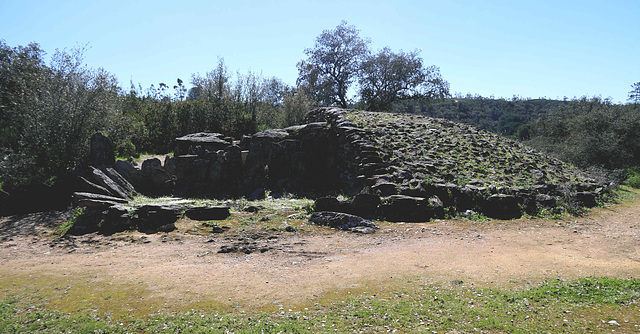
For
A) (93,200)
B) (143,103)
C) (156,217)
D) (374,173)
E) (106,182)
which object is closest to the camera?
(156,217)

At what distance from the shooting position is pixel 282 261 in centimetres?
706

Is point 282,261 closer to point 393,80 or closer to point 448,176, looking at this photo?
point 448,176

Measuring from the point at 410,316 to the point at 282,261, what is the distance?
3096 mm

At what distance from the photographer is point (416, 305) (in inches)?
194

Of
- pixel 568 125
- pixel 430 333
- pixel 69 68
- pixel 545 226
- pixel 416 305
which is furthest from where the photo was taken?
pixel 568 125

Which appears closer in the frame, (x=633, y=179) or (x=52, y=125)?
(x=52, y=125)

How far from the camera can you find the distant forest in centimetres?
1287

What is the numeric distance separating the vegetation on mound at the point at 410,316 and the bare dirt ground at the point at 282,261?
329 mm

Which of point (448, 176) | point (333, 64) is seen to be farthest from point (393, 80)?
point (448, 176)

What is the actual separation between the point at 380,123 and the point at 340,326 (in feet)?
48.6

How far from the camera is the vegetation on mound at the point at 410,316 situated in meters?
4.31

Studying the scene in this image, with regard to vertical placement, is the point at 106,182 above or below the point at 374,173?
above

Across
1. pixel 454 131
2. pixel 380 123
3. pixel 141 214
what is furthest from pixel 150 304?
pixel 454 131

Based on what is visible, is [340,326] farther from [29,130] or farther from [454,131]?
[454,131]
